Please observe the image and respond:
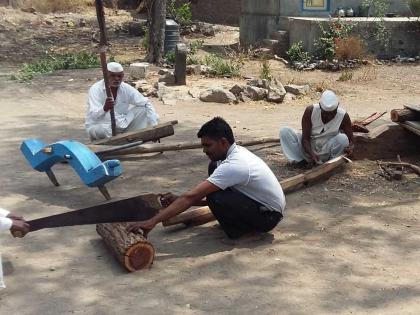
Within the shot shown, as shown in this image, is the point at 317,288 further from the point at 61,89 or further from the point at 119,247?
the point at 61,89

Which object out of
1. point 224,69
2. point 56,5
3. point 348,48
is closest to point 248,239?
point 224,69

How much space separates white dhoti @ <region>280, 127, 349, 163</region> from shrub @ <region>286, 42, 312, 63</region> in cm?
901

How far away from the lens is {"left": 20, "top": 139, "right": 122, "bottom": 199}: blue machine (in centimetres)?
544

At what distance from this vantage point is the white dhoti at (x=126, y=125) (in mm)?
7457

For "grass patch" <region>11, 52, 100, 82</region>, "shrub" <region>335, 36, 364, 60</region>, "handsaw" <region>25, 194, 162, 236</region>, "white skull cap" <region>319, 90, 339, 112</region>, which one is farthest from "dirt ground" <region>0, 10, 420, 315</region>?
"shrub" <region>335, 36, 364, 60</region>

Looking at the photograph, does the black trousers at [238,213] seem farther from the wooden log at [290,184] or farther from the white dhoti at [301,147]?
the white dhoti at [301,147]

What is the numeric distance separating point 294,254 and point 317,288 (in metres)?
0.59

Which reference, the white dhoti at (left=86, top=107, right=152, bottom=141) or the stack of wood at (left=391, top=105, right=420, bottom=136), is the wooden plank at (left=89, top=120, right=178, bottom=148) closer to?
the white dhoti at (left=86, top=107, right=152, bottom=141)

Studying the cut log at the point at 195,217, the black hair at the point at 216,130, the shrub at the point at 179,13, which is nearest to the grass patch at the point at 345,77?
the shrub at the point at 179,13

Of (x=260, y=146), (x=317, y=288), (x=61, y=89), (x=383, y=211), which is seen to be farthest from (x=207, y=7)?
(x=317, y=288)

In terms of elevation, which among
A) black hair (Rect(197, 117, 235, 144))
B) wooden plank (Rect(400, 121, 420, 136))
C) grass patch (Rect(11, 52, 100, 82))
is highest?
black hair (Rect(197, 117, 235, 144))

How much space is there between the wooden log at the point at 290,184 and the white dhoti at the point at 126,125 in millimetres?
2324

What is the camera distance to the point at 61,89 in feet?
41.3

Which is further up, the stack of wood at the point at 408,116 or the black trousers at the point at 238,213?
the stack of wood at the point at 408,116
